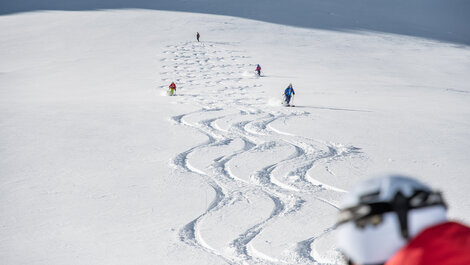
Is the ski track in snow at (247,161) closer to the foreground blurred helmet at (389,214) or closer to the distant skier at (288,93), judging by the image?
the distant skier at (288,93)

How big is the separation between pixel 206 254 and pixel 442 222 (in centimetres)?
442

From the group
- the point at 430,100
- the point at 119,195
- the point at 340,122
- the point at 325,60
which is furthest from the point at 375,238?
the point at 325,60

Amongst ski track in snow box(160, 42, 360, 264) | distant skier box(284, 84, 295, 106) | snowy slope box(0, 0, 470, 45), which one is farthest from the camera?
snowy slope box(0, 0, 470, 45)

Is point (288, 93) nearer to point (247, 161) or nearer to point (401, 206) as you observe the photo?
point (247, 161)

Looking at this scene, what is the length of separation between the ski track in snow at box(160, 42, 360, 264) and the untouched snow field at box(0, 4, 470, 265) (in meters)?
0.03

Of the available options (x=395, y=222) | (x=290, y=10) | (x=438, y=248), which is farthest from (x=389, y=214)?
(x=290, y=10)

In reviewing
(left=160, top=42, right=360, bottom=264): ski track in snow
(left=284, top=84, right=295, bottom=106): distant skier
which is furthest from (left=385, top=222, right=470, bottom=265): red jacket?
(left=284, top=84, right=295, bottom=106): distant skier

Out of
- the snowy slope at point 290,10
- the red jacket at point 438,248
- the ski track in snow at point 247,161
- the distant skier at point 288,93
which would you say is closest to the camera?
the red jacket at point 438,248

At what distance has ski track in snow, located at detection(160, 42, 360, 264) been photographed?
19.0 feet

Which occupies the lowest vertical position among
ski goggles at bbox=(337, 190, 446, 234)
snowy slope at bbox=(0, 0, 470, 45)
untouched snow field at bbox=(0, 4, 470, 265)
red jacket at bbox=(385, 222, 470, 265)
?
untouched snow field at bbox=(0, 4, 470, 265)

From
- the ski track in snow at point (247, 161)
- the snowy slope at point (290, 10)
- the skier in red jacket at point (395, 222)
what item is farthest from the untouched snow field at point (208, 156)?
the snowy slope at point (290, 10)

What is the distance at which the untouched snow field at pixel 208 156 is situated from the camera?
587cm

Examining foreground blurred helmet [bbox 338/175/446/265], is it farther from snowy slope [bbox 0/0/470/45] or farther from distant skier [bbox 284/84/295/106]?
snowy slope [bbox 0/0/470/45]

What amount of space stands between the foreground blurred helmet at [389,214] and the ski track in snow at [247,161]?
4.03 m
